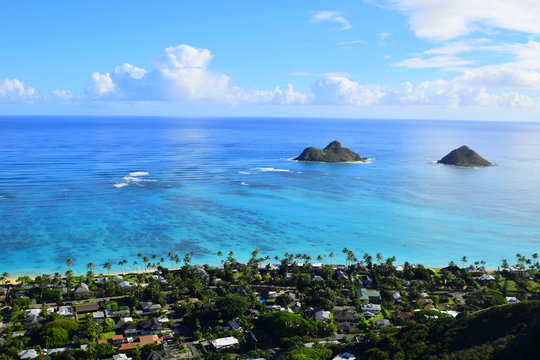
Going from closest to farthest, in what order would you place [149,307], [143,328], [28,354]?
[28,354] → [143,328] → [149,307]

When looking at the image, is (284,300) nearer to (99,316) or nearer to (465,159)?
(99,316)

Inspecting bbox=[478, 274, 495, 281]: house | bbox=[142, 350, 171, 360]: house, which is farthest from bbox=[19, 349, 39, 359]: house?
bbox=[478, 274, 495, 281]: house

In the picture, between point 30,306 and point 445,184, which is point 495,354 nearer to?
point 30,306

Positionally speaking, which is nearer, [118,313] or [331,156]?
[118,313]

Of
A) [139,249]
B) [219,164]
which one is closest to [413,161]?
[219,164]

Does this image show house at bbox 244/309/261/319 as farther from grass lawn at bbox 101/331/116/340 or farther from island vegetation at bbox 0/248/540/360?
grass lawn at bbox 101/331/116/340

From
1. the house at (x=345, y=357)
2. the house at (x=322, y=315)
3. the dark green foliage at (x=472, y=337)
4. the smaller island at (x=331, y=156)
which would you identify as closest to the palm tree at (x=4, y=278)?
the house at (x=322, y=315)

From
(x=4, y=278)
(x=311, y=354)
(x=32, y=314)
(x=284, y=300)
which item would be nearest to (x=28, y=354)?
(x=32, y=314)

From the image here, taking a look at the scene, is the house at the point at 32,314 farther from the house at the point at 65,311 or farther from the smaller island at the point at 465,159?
the smaller island at the point at 465,159
